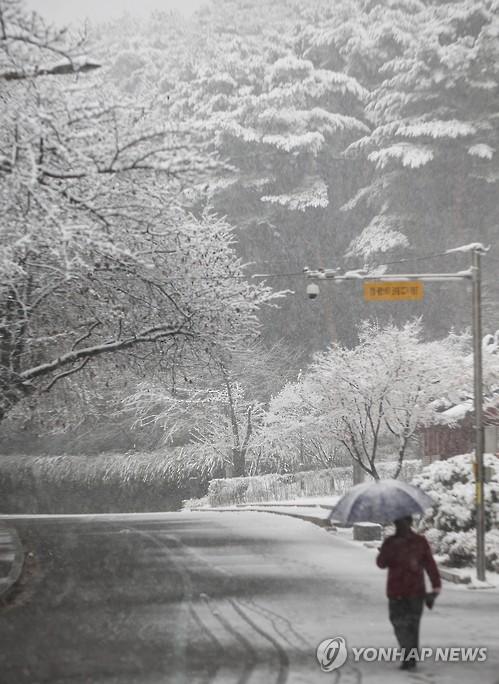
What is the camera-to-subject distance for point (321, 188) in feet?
168

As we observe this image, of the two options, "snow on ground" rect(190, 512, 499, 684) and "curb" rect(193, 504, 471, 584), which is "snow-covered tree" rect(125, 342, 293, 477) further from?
"snow on ground" rect(190, 512, 499, 684)

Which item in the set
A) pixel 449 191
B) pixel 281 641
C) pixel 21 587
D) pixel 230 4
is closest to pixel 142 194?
pixel 21 587

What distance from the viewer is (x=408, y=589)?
8836mm

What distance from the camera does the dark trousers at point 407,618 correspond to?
350 inches

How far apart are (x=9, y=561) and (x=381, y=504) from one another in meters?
10.8

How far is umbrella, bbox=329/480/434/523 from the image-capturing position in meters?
9.02

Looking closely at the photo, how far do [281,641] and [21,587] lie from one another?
6.40 meters

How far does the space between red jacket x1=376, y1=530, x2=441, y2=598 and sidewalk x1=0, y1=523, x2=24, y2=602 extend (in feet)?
22.2

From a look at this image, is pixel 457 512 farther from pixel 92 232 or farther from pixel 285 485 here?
pixel 285 485

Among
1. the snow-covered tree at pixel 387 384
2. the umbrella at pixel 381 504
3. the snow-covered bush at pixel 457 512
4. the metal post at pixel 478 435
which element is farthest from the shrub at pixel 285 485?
the umbrella at pixel 381 504

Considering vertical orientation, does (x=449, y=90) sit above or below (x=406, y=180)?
above

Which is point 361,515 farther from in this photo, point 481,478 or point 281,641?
point 481,478

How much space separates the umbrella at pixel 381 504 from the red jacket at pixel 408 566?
279 millimetres

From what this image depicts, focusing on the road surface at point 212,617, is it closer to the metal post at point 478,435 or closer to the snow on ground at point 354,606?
the snow on ground at point 354,606
